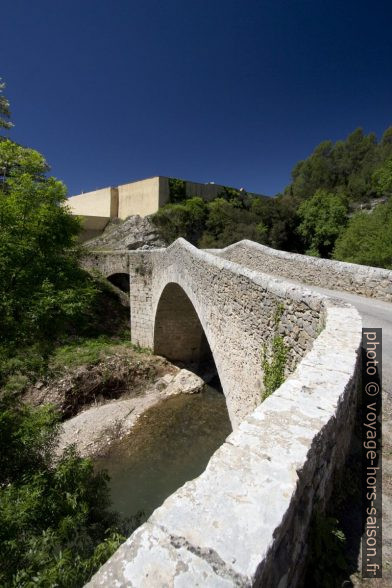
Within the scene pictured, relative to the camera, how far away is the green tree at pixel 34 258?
6.61 m

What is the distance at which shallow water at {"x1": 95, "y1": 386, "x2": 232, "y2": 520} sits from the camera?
857cm

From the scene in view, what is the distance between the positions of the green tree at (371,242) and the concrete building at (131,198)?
16213 mm

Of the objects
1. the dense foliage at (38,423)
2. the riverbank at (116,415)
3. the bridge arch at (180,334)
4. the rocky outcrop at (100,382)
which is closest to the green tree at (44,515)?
the dense foliage at (38,423)

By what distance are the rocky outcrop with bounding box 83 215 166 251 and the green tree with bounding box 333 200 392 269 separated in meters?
15.0

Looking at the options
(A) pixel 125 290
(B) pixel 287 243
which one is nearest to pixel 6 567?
(A) pixel 125 290

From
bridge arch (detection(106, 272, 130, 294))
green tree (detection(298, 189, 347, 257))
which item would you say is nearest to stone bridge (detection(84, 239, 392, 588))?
bridge arch (detection(106, 272, 130, 294))

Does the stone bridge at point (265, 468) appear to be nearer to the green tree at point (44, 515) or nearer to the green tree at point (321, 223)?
the green tree at point (44, 515)

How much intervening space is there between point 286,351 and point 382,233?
1603 cm

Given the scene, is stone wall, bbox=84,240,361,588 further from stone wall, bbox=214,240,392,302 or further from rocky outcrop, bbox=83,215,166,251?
rocky outcrop, bbox=83,215,166,251

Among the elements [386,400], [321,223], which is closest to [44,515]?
[386,400]

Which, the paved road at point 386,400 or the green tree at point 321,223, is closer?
the paved road at point 386,400

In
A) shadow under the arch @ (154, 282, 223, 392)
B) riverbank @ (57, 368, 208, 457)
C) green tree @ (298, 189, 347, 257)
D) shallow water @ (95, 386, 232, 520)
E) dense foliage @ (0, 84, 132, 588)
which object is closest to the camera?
dense foliage @ (0, 84, 132, 588)

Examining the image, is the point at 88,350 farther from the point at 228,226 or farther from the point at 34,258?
the point at 228,226

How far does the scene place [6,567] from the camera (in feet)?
10.5
